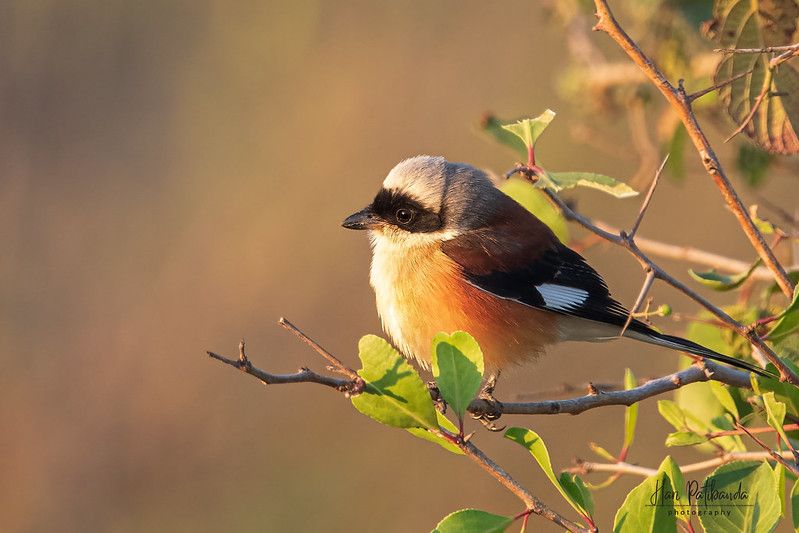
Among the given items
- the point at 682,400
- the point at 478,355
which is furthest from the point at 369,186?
the point at 478,355

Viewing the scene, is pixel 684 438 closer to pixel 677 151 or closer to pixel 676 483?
pixel 676 483

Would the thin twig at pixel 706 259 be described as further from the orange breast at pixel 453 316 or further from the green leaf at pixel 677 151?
the orange breast at pixel 453 316

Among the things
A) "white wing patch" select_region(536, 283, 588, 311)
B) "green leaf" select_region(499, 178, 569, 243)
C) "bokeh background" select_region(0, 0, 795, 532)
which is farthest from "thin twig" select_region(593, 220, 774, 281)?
"bokeh background" select_region(0, 0, 795, 532)

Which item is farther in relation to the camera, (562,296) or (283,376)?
(562,296)

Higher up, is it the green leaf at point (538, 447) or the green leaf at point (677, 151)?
the green leaf at point (677, 151)

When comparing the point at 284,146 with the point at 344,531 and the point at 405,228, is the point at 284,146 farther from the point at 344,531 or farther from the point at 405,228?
the point at 405,228

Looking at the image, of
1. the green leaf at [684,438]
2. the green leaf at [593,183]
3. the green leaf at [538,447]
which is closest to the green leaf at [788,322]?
the green leaf at [684,438]

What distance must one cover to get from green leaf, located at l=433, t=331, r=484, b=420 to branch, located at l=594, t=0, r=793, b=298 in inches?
25.2

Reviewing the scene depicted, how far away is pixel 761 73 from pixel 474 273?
101cm

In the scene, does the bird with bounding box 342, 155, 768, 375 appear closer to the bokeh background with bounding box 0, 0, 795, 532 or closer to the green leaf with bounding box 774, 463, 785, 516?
the green leaf with bounding box 774, 463, 785, 516

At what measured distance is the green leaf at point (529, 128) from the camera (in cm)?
215

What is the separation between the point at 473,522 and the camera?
168 cm

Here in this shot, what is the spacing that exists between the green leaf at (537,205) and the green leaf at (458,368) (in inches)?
41.4

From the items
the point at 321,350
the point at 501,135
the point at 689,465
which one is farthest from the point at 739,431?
the point at 321,350
